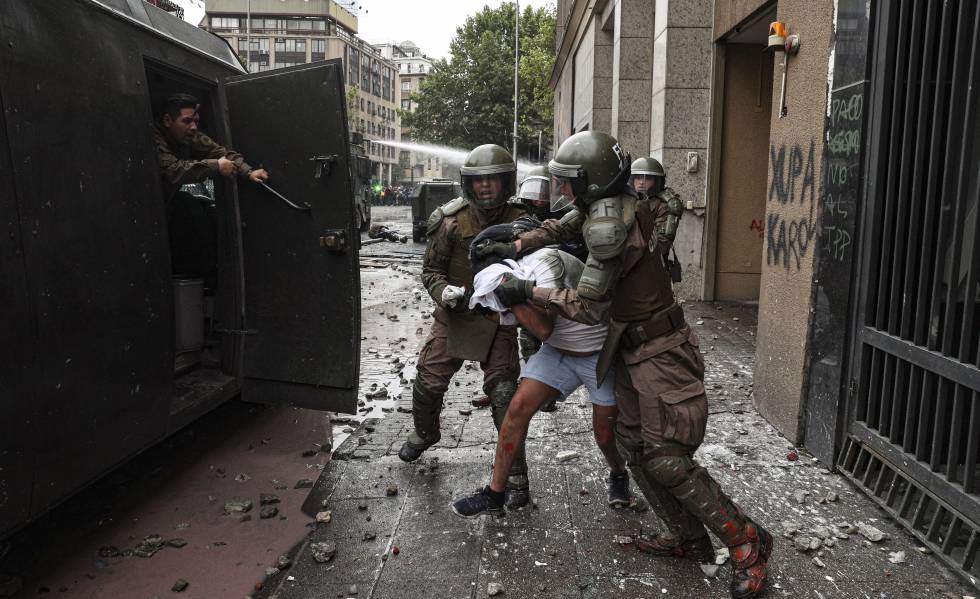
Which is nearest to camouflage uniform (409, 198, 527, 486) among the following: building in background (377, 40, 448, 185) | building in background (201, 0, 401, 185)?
building in background (201, 0, 401, 185)

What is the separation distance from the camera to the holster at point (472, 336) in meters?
A: 4.26

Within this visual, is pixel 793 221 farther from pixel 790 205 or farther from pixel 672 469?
pixel 672 469

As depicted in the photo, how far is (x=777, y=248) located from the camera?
5262 mm

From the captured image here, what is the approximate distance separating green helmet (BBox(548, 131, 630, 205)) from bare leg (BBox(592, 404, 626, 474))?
46.3 inches

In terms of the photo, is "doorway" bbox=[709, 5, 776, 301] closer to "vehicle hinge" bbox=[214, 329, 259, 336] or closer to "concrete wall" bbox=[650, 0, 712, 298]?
"concrete wall" bbox=[650, 0, 712, 298]

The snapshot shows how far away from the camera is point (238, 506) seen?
13.9 feet

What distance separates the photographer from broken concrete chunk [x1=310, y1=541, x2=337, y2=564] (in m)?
3.48

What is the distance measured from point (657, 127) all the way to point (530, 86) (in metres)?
42.2

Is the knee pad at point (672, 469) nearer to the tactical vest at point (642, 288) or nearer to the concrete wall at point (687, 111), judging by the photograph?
the tactical vest at point (642, 288)

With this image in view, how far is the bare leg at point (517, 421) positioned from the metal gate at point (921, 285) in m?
1.79

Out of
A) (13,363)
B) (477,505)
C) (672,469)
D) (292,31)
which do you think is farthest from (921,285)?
(292,31)

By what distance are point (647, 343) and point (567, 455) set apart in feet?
5.87

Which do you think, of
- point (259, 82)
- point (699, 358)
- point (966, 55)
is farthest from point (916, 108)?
point (259, 82)

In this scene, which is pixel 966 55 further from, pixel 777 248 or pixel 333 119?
pixel 333 119
